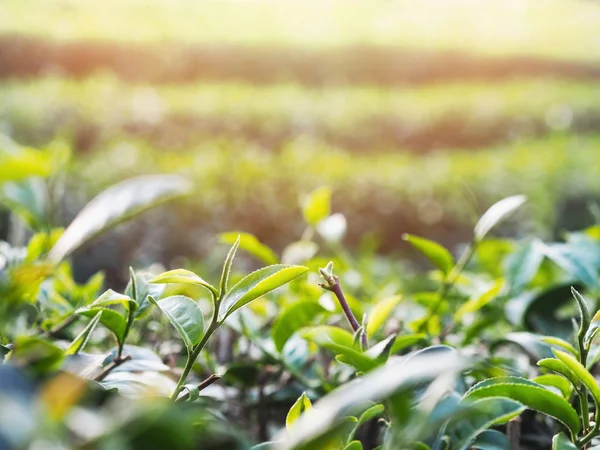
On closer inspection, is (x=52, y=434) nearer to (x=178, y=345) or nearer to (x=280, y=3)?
(x=178, y=345)

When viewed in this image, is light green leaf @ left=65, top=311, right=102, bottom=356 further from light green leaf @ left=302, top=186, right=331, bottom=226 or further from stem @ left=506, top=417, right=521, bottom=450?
light green leaf @ left=302, top=186, right=331, bottom=226

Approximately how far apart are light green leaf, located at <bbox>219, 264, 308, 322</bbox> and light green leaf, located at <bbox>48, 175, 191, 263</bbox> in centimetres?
8

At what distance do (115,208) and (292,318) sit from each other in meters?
0.28

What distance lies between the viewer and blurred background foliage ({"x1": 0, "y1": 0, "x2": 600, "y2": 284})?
3.55m

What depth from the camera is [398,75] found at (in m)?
8.34

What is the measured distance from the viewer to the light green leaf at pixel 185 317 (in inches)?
18.4

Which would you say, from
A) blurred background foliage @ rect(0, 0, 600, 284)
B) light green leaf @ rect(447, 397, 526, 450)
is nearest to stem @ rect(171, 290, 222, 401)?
light green leaf @ rect(447, 397, 526, 450)

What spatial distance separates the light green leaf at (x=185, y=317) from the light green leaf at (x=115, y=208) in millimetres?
83

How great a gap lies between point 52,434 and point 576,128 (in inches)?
277

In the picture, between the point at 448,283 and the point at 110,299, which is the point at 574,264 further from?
the point at 110,299

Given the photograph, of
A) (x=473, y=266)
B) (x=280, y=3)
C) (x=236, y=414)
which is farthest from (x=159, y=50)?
(x=236, y=414)

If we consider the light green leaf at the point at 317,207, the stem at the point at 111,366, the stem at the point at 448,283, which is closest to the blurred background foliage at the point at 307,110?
the stem at the point at 448,283

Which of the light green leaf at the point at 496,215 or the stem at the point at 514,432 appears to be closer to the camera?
the stem at the point at 514,432

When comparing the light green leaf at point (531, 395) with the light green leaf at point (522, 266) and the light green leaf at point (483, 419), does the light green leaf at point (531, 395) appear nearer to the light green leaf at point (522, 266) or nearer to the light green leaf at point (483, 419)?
the light green leaf at point (483, 419)
